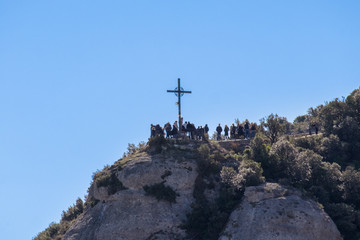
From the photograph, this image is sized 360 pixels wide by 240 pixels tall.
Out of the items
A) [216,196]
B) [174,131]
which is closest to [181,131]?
[174,131]

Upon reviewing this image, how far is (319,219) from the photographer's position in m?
29.7

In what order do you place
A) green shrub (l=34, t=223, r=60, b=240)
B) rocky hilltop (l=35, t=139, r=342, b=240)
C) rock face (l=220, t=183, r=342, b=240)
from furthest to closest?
green shrub (l=34, t=223, r=60, b=240) → rocky hilltop (l=35, t=139, r=342, b=240) → rock face (l=220, t=183, r=342, b=240)

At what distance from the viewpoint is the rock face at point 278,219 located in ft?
93.8

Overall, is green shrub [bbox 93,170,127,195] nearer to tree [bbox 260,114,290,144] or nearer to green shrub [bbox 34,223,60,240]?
green shrub [bbox 34,223,60,240]

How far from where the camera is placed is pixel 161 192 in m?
33.0

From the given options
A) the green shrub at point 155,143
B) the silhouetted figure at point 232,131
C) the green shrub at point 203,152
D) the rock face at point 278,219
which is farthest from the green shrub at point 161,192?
the silhouetted figure at point 232,131

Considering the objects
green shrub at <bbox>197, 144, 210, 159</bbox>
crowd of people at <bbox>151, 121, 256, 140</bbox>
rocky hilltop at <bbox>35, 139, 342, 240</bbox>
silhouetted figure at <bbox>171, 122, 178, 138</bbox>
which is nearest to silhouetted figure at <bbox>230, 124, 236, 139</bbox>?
crowd of people at <bbox>151, 121, 256, 140</bbox>

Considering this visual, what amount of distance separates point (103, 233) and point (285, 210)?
41.5ft

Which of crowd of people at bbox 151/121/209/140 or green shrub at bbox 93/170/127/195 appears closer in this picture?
green shrub at bbox 93/170/127/195

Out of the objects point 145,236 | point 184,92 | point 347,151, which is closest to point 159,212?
point 145,236

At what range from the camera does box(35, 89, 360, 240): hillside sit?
29.9 metres

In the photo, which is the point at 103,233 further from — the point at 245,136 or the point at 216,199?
the point at 245,136

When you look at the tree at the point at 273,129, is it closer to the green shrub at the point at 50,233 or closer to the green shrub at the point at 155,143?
the green shrub at the point at 155,143

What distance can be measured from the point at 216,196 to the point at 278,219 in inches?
238
